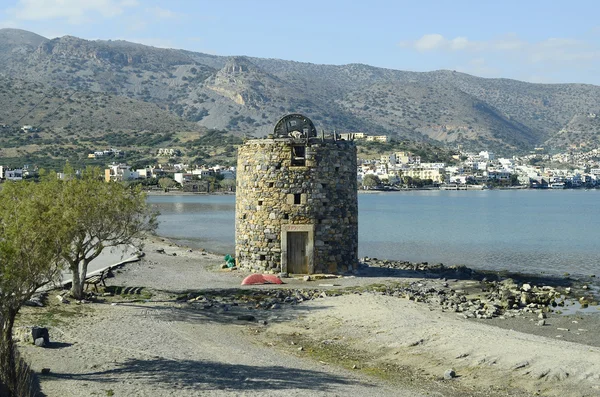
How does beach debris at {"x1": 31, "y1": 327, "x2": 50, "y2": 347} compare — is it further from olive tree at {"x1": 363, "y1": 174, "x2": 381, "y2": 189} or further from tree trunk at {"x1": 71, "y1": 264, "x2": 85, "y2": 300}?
olive tree at {"x1": 363, "y1": 174, "x2": 381, "y2": 189}

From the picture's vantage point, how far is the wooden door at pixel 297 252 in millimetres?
27156

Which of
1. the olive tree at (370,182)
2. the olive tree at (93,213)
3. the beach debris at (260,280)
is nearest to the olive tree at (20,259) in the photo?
the olive tree at (93,213)

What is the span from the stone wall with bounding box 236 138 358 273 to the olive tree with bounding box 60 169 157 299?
16.8ft

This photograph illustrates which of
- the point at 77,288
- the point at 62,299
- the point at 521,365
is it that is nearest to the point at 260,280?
the point at 77,288

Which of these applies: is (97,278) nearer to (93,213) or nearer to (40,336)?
(93,213)

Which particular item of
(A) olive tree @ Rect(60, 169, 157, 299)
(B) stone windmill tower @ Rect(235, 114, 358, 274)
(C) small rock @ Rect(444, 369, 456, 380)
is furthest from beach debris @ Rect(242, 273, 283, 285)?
(C) small rock @ Rect(444, 369, 456, 380)

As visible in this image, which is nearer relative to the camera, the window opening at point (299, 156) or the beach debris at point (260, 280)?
the beach debris at point (260, 280)

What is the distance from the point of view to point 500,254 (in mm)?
47750

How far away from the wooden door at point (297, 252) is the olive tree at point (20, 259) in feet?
39.1

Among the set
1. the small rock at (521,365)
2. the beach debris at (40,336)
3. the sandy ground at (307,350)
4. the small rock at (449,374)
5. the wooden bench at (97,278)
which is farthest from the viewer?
the wooden bench at (97,278)

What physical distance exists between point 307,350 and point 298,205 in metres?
10.3

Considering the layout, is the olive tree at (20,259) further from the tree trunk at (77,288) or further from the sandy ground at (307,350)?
the tree trunk at (77,288)

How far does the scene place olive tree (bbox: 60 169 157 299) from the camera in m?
21.4

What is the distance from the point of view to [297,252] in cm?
2723
